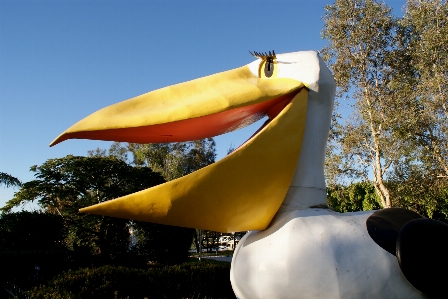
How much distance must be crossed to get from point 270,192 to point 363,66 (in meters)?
15.7

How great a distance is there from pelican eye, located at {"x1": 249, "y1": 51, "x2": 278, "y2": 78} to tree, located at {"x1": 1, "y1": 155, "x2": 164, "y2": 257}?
13.3 meters

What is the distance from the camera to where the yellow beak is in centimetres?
319

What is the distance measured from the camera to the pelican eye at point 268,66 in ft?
13.0

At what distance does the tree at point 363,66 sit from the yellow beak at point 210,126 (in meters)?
14.4

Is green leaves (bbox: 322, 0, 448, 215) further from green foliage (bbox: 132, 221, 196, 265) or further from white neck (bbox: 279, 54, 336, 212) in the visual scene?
white neck (bbox: 279, 54, 336, 212)

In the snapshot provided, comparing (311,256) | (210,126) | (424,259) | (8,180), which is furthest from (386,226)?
(8,180)

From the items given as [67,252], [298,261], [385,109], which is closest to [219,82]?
[298,261]

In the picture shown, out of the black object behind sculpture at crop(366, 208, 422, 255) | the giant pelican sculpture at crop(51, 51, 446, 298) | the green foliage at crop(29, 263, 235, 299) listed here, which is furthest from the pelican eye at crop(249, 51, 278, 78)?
the green foliage at crop(29, 263, 235, 299)

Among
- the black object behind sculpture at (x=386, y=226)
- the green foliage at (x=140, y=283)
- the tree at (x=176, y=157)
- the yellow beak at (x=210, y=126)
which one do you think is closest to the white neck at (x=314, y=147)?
the yellow beak at (x=210, y=126)

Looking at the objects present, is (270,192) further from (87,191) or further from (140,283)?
(87,191)

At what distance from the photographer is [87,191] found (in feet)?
55.5

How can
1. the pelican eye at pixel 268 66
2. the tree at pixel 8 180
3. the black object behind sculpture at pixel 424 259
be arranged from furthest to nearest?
the tree at pixel 8 180 < the pelican eye at pixel 268 66 < the black object behind sculpture at pixel 424 259

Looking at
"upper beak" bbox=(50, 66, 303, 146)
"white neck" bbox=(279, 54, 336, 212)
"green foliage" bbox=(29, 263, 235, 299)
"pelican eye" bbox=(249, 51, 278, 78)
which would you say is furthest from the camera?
"green foliage" bbox=(29, 263, 235, 299)

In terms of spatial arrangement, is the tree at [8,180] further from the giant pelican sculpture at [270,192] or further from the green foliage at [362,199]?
the green foliage at [362,199]
